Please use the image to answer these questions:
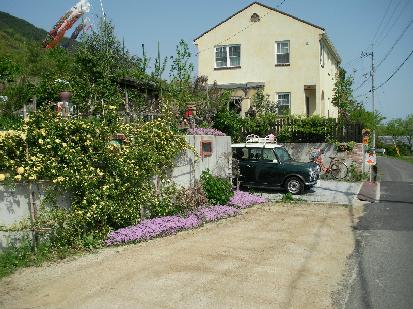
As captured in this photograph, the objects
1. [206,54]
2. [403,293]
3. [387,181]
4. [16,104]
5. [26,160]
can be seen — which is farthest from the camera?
[206,54]

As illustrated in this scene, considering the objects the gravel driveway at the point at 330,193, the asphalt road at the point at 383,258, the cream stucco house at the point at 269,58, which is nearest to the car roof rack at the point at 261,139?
the gravel driveway at the point at 330,193

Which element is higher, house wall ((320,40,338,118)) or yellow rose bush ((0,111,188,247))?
house wall ((320,40,338,118))

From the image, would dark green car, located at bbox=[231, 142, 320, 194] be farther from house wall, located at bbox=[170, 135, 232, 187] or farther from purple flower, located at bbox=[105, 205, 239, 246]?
purple flower, located at bbox=[105, 205, 239, 246]

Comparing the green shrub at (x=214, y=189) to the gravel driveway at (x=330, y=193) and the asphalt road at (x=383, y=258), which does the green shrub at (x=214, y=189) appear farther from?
the asphalt road at (x=383, y=258)

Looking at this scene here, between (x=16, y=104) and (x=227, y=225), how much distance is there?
24.4ft

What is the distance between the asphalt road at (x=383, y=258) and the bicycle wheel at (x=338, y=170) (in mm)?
4960

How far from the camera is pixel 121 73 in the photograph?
1336 cm

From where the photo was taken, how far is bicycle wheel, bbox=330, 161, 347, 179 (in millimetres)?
17188

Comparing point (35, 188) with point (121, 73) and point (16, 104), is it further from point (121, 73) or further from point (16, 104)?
point (121, 73)

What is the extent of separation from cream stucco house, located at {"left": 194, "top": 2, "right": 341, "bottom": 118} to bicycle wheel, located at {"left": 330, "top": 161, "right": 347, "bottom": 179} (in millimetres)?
5884

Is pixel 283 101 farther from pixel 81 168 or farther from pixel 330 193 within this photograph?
pixel 81 168

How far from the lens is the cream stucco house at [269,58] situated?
23094 millimetres

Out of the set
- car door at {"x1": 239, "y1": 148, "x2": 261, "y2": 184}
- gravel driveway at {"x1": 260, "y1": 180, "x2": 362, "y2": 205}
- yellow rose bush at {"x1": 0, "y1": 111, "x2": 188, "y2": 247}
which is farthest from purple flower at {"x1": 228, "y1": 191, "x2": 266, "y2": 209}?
yellow rose bush at {"x1": 0, "y1": 111, "x2": 188, "y2": 247}

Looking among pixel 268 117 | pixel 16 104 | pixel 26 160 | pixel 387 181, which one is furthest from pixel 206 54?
pixel 26 160
